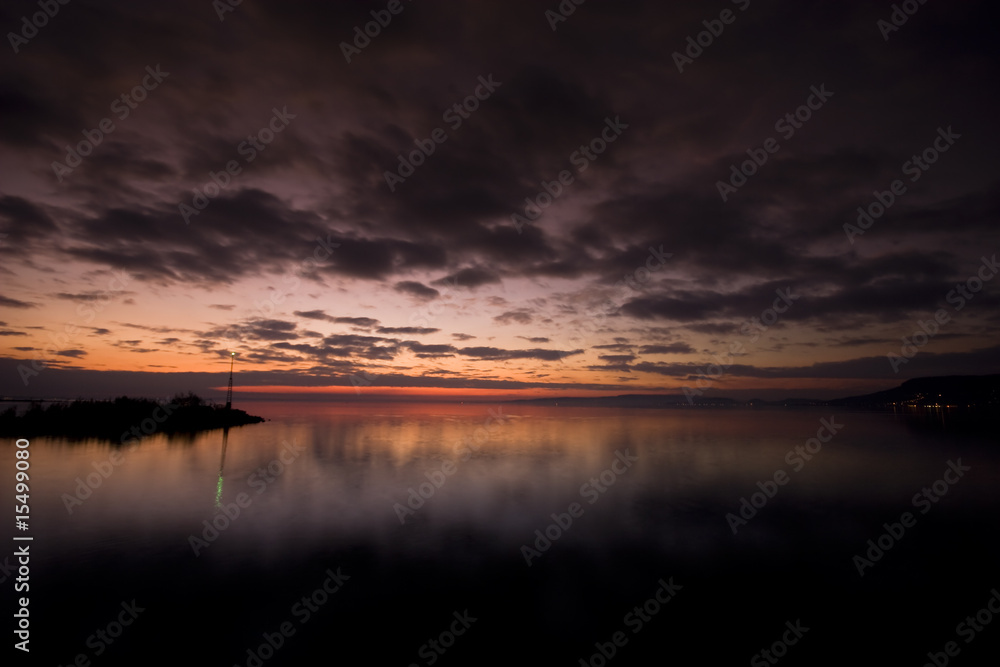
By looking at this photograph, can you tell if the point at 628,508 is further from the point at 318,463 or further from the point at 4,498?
the point at 4,498

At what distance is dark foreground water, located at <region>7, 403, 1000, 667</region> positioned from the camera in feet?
31.6

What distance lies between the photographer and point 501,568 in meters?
13.9

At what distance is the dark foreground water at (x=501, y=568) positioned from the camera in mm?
9633

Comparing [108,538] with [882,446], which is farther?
[882,446]

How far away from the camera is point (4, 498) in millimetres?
20203

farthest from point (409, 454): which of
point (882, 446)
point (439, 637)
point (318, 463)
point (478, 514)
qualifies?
point (882, 446)

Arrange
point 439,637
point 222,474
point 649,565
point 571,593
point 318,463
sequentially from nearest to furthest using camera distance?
1. point 439,637
2. point 571,593
3. point 649,565
4. point 222,474
5. point 318,463

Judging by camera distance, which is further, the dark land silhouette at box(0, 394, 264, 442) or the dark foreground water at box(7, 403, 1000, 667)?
the dark land silhouette at box(0, 394, 264, 442)

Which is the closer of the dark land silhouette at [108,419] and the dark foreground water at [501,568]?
the dark foreground water at [501,568]

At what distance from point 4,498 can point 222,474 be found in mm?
9330

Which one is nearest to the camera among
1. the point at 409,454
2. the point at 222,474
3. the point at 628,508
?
the point at 628,508

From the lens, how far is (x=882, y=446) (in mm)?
47938

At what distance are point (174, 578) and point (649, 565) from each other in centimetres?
A: 1403

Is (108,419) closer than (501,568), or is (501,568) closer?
(501,568)
